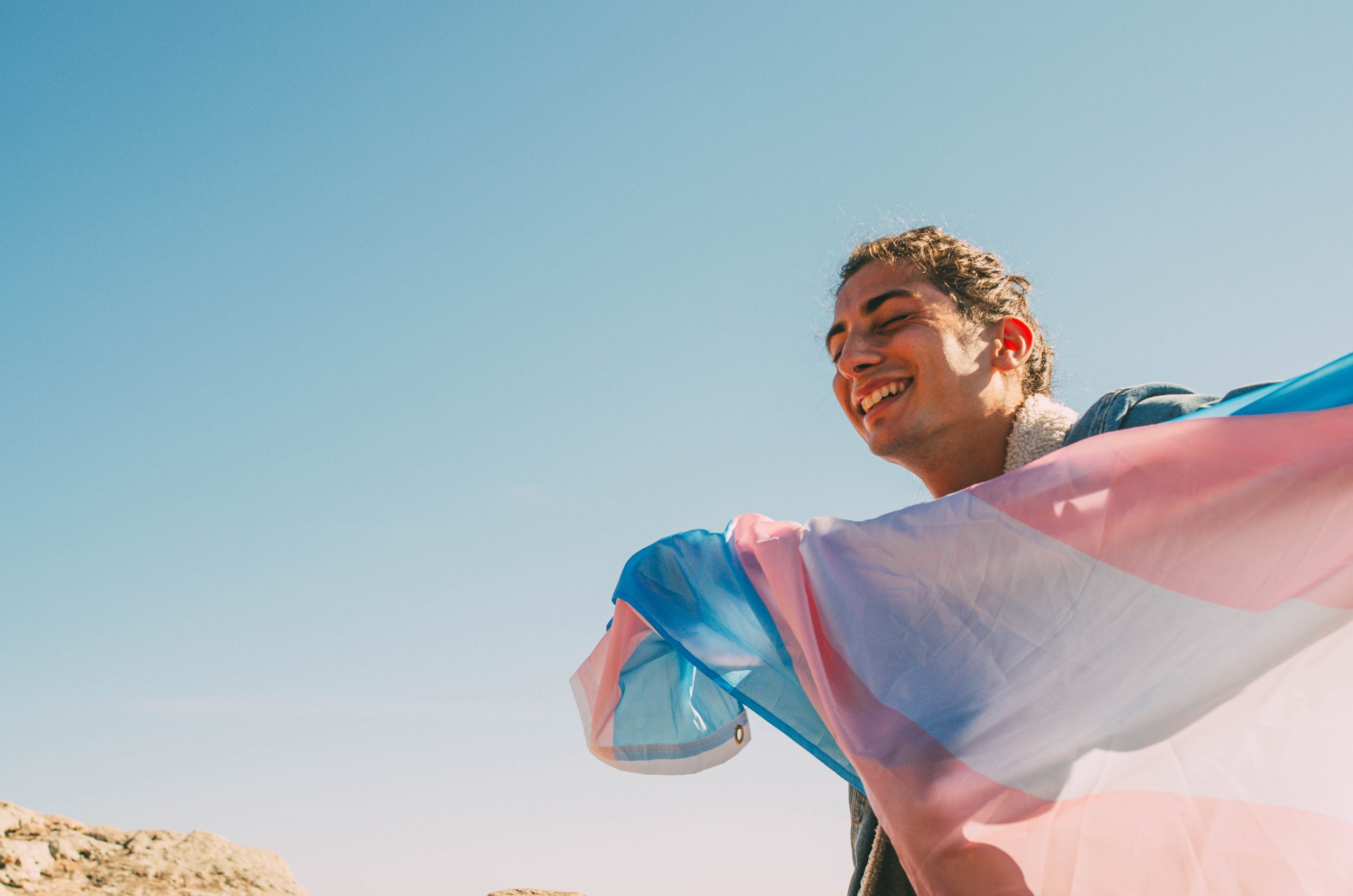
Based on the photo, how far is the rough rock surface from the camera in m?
2.52

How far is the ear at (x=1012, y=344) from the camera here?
7.79 feet

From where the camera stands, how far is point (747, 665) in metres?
1.82

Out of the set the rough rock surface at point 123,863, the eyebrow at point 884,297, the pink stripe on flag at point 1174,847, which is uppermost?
the eyebrow at point 884,297

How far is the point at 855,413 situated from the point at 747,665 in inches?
35.5

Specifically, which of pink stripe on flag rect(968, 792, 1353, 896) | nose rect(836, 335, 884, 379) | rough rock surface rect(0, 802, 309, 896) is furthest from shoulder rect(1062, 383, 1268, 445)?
rough rock surface rect(0, 802, 309, 896)

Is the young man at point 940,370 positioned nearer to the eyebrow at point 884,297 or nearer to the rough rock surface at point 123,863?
the eyebrow at point 884,297

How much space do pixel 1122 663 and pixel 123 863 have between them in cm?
298

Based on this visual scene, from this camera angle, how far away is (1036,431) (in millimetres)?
2148

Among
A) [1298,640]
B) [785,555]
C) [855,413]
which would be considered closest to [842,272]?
[855,413]

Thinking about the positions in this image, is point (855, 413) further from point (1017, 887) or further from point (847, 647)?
point (1017, 887)

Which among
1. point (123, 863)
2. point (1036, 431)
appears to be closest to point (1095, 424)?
point (1036, 431)

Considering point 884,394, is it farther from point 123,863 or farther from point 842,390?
point 123,863

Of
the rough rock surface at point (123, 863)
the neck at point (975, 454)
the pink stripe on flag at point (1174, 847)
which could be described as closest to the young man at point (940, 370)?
the neck at point (975, 454)

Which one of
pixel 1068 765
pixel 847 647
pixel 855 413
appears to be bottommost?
pixel 1068 765
